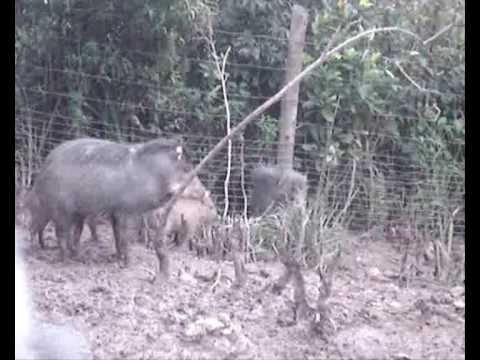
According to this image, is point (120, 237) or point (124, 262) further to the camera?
point (120, 237)

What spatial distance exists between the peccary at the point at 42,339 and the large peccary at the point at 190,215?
6.16ft

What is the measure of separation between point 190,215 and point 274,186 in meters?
0.72

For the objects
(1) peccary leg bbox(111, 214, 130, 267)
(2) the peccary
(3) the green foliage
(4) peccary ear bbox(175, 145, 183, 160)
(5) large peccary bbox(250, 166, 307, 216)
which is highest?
(3) the green foliage

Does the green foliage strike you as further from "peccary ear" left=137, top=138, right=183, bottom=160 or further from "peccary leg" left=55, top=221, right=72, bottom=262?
"peccary leg" left=55, top=221, right=72, bottom=262

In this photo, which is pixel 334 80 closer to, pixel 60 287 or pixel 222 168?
pixel 222 168

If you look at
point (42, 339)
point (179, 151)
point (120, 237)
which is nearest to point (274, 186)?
point (179, 151)

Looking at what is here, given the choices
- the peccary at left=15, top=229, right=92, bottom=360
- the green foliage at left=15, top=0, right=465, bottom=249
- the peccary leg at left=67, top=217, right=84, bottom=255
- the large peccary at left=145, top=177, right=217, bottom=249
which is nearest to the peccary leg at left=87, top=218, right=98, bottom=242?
the peccary leg at left=67, top=217, right=84, bottom=255

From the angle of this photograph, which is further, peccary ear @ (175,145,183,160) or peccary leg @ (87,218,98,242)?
peccary leg @ (87,218,98,242)

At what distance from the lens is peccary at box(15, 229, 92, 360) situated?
4.39m

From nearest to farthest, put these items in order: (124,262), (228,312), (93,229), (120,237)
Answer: (228,312) < (124,262) < (120,237) < (93,229)

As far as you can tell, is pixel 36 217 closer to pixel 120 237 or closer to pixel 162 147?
pixel 120 237

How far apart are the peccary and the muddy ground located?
74mm

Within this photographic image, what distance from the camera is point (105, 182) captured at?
19.7 ft

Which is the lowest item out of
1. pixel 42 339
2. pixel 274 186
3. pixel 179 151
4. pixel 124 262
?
pixel 42 339
